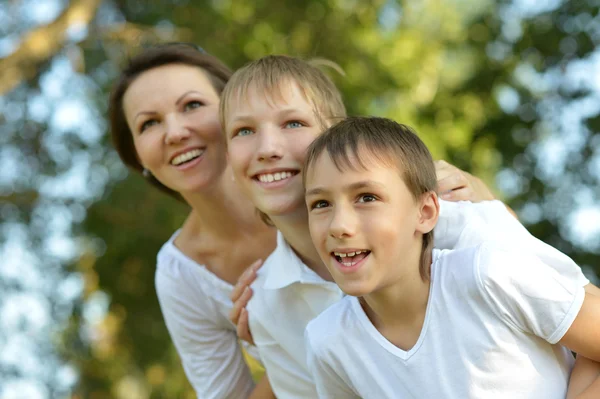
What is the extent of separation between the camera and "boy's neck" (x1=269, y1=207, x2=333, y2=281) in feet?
10.0

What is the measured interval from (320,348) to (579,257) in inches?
222

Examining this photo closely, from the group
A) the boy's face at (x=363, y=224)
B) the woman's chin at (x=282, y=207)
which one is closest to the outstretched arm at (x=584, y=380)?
the boy's face at (x=363, y=224)

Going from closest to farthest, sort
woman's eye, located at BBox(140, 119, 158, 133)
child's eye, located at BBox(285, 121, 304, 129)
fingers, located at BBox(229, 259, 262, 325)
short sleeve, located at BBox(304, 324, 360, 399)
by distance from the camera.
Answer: short sleeve, located at BBox(304, 324, 360, 399) < child's eye, located at BBox(285, 121, 304, 129) < fingers, located at BBox(229, 259, 262, 325) < woman's eye, located at BBox(140, 119, 158, 133)

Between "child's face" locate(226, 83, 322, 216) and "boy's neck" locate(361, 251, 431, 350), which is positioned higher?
"child's face" locate(226, 83, 322, 216)

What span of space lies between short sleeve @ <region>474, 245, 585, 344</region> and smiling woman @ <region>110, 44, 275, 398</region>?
4.85 feet

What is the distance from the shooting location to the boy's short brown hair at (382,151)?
2.58m

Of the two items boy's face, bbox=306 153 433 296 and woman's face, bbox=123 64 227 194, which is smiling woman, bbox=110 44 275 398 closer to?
woman's face, bbox=123 64 227 194

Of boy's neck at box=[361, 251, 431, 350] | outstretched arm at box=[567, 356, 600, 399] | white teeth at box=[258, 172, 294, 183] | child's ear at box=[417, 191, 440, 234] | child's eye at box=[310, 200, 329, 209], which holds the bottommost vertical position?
outstretched arm at box=[567, 356, 600, 399]

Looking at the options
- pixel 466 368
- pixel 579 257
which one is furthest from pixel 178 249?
pixel 579 257

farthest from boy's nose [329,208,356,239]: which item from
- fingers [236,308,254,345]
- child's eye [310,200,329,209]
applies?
fingers [236,308,254,345]

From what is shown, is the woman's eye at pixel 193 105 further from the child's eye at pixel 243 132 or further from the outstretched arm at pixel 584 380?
the outstretched arm at pixel 584 380

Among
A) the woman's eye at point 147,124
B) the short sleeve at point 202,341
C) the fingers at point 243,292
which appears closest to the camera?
the fingers at point 243,292

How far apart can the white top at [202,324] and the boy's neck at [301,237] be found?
2.26ft

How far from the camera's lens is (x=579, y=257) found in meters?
7.75
